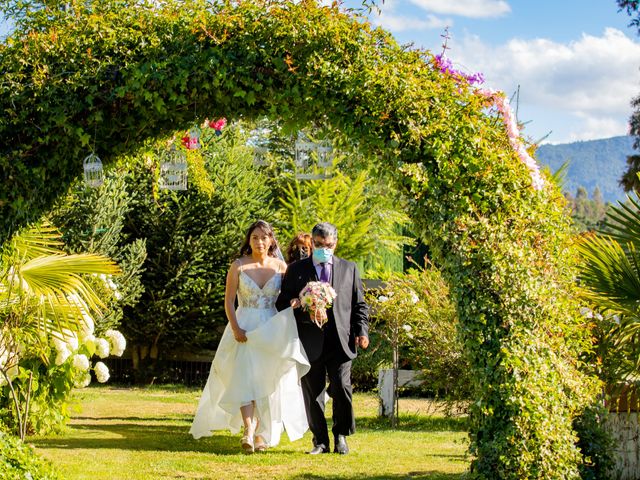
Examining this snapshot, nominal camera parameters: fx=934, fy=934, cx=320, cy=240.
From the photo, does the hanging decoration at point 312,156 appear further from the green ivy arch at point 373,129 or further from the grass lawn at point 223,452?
the grass lawn at point 223,452

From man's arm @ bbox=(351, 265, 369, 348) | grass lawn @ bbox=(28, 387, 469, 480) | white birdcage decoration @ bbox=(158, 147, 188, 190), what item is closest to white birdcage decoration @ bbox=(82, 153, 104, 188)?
white birdcage decoration @ bbox=(158, 147, 188, 190)

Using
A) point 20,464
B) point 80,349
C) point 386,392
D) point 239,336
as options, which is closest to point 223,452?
point 239,336

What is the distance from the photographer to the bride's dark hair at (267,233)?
877 cm

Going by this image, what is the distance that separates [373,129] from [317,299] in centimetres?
198

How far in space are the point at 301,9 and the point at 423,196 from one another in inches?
64.4

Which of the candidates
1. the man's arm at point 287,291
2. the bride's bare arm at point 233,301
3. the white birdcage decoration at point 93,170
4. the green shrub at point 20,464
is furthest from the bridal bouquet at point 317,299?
the green shrub at point 20,464

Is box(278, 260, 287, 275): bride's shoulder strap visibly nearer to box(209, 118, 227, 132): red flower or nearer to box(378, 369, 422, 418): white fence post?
box(209, 118, 227, 132): red flower

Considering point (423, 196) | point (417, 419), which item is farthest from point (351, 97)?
point (417, 419)

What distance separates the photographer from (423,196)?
6.57m

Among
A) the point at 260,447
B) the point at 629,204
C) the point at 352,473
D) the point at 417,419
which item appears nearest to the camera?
the point at 352,473

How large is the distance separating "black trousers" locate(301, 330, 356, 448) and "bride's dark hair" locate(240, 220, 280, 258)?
1.19 metres

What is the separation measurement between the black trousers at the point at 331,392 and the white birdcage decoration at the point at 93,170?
2607 millimetres

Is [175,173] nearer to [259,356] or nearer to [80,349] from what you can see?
[259,356]

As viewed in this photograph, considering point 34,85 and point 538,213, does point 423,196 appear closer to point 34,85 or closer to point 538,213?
point 538,213
